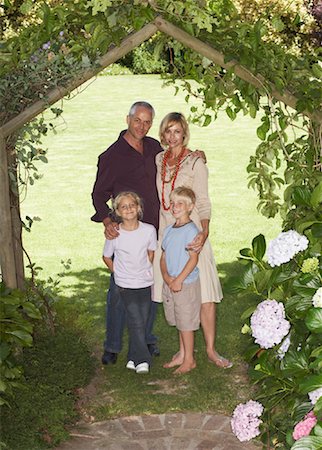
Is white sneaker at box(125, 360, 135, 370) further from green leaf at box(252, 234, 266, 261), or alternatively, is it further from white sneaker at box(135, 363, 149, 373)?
green leaf at box(252, 234, 266, 261)

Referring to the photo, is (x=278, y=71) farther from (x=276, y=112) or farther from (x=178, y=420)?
(x=178, y=420)

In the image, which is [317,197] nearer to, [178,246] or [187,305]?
[178,246]

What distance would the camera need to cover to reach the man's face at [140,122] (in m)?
6.21

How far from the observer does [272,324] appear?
369 cm

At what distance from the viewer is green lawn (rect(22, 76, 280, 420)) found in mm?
6152

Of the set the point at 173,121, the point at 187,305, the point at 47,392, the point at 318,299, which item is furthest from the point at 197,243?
the point at 318,299

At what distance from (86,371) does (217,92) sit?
2.20 meters

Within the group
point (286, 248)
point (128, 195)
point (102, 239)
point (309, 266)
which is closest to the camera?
point (309, 266)

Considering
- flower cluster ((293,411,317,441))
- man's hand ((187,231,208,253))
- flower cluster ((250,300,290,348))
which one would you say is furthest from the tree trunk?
flower cluster ((293,411,317,441))

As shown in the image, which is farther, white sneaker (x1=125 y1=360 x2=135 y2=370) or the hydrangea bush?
white sneaker (x1=125 y1=360 x2=135 y2=370)

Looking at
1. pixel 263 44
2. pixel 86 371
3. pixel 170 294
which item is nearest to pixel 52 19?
pixel 263 44

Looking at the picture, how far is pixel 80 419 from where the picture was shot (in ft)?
19.0

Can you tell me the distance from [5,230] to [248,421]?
93.9 inches

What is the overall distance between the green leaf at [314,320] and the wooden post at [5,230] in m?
2.97
